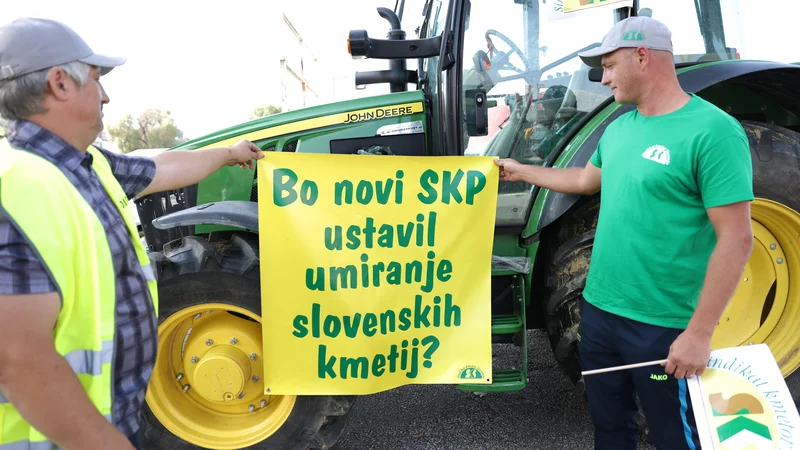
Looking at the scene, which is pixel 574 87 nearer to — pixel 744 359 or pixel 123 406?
pixel 744 359

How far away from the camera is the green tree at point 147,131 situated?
35.9m

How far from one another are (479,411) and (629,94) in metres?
2.02

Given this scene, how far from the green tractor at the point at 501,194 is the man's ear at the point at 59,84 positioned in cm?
120

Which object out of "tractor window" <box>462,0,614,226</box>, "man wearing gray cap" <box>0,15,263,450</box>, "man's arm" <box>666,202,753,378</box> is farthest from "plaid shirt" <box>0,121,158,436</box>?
"tractor window" <box>462,0,614,226</box>

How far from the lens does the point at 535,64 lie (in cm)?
275

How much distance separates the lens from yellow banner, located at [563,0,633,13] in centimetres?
246

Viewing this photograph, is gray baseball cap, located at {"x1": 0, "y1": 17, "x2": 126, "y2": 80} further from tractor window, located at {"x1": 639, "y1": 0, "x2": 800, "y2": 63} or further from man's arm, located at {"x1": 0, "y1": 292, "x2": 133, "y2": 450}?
tractor window, located at {"x1": 639, "y1": 0, "x2": 800, "y2": 63}

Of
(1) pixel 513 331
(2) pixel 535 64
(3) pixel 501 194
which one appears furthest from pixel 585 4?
(1) pixel 513 331

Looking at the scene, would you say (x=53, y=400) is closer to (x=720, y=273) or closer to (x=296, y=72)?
(x=720, y=273)

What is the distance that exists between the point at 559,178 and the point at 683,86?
2.43 feet

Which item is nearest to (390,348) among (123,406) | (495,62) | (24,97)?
(123,406)

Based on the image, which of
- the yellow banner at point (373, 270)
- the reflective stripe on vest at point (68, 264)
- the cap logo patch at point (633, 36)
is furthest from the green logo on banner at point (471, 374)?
the reflective stripe on vest at point (68, 264)

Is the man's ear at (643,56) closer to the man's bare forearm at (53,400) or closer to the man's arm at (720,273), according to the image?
the man's arm at (720,273)

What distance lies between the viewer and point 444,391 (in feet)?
11.3
